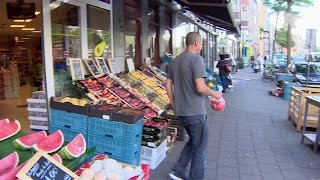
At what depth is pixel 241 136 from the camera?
25.0 ft

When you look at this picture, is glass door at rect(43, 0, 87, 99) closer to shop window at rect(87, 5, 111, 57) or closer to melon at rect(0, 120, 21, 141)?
shop window at rect(87, 5, 111, 57)

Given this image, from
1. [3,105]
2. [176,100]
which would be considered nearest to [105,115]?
[176,100]

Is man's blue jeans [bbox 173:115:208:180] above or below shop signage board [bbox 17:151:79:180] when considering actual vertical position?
below

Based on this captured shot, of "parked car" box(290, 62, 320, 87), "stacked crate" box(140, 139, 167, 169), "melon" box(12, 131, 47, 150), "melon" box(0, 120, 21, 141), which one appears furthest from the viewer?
"parked car" box(290, 62, 320, 87)

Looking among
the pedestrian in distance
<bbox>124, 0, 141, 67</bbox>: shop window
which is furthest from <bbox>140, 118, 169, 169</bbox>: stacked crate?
the pedestrian in distance

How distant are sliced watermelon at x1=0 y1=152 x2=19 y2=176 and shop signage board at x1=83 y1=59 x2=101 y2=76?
→ 162 inches

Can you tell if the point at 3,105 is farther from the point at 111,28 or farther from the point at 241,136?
the point at 241,136

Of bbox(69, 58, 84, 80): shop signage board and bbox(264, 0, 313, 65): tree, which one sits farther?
bbox(264, 0, 313, 65): tree

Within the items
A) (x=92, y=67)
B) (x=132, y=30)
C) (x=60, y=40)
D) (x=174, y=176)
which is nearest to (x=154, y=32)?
(x=132, y=30)

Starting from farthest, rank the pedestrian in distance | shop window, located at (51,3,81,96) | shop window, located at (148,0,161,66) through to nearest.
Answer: the pedestrian in distance < shop window, located at (148,0,161,66) < shop window, located at (51,3,81,96)

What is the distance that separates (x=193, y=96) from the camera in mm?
4492

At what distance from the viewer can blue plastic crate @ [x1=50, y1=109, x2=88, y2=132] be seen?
5.05 m

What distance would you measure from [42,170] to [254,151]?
477 centimetres

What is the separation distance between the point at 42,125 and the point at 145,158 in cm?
163
